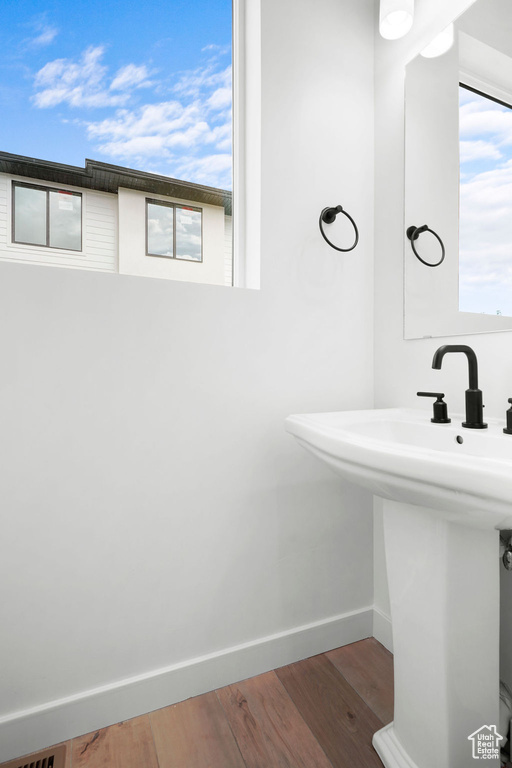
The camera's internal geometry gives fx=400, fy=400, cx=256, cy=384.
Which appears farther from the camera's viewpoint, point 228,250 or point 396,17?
point 228,250

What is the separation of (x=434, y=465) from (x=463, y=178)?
95 centimetres

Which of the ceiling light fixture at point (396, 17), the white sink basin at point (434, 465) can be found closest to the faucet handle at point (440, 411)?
the white sink basin at point (434, 465)

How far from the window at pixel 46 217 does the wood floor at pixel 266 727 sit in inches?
54.1

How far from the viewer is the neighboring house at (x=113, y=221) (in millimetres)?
1155

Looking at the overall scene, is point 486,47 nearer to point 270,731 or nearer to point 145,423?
point 145,423

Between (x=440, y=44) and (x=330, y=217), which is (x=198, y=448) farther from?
(x=440, y=44)

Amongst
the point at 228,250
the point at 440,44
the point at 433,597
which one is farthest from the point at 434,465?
the point at 440,44

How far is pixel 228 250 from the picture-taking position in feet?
4.66

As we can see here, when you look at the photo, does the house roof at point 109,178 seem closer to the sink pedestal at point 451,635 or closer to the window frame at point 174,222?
the window frame at point 174,222

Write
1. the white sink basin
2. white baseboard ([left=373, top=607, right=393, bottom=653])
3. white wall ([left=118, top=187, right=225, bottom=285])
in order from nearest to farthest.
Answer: the white sink basin < white wall ([left=118, top=187, right=225, bottom=285]) < white baseboard ([left=373, top=607, right=393, bottom=653])

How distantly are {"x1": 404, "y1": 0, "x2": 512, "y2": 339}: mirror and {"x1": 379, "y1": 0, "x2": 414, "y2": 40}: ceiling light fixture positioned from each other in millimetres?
96

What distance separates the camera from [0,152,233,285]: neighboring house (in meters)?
1.16

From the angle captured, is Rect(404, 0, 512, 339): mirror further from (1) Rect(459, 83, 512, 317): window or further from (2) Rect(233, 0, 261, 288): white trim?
(2) Rect(233, 0, 261, 288): white trim

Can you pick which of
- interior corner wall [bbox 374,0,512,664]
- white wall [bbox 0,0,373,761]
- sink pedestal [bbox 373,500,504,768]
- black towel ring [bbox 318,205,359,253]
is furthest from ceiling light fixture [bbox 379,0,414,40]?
sink pedestal [bbox 373,500,504,768]
